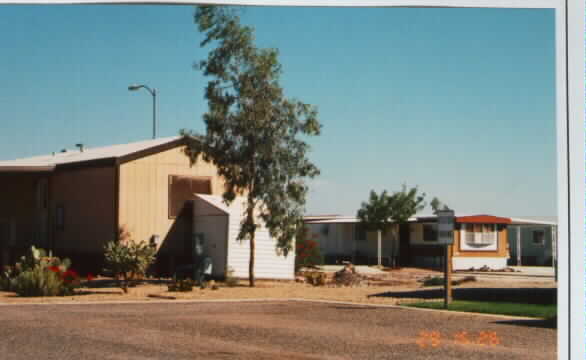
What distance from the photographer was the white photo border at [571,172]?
7836mm

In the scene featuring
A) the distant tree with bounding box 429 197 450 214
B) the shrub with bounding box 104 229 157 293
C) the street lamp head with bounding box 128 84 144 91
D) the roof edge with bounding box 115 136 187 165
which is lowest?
the shrub with bounding box 104 229 157 293

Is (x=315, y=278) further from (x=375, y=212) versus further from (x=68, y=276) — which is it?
(x=68, y=276)

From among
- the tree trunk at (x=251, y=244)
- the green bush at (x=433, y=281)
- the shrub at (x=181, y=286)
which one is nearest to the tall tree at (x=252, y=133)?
the tree trunk at (x=251, y=244)

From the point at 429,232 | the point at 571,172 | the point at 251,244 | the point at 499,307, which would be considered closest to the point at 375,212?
the point at 429,232

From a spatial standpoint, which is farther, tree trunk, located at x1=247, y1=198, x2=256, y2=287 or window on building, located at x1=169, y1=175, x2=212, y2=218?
window on building, located at x1=169, y1=175, x2=212, y2=218

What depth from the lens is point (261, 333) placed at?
8.71 m

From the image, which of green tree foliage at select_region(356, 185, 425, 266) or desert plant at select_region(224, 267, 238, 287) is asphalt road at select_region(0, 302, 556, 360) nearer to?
green tree foliage at select_region(356, 185, 425, 266)

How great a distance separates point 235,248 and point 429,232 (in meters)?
3.69

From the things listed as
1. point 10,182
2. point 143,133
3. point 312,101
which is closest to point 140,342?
point 143,133

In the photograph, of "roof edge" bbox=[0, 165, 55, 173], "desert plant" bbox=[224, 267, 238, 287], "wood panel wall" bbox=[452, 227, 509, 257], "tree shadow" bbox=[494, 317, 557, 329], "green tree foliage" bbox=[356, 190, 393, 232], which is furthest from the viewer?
"wood panel wall" bbox=[452, 227, 509, 257]

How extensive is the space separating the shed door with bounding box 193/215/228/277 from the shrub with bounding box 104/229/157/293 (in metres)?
1.02

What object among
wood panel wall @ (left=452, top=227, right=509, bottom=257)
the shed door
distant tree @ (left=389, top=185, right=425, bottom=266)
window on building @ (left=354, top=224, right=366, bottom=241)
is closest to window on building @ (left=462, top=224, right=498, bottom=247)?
wood panel wall @ (left=452, top=227, right=509, bottom=257)

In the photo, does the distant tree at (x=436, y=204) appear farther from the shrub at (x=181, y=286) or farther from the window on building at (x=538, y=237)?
the shrub at (x=181, y=286)

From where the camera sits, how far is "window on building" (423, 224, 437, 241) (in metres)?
10.2
